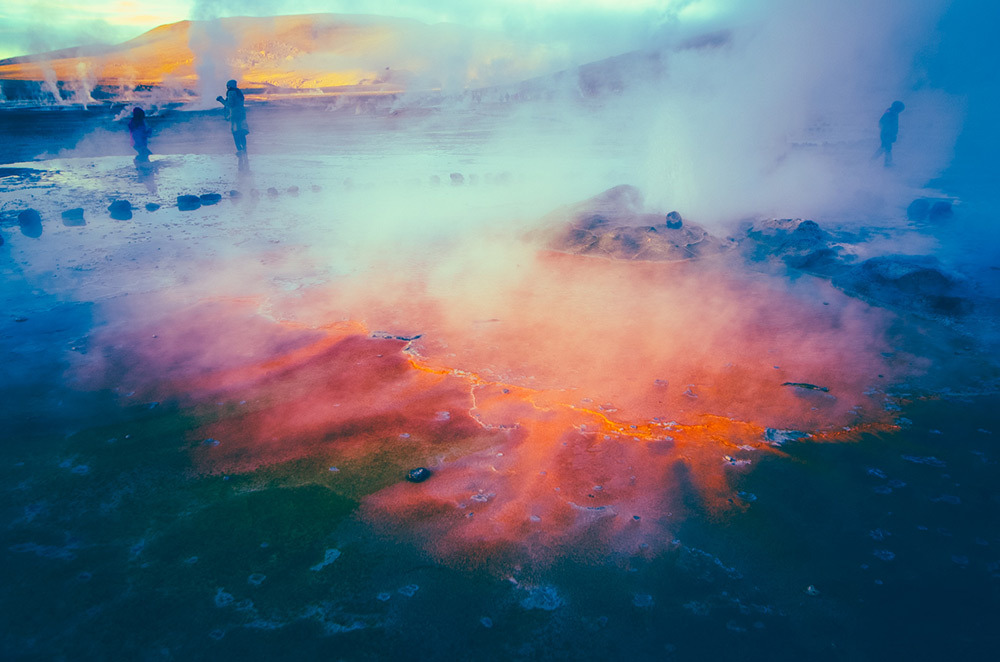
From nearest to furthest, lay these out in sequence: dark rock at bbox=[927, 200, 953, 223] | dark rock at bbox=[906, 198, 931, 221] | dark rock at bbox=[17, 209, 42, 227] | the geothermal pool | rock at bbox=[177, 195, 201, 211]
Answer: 1. the geothermal pool
2. dark rock at bbox=[17, 209, 42, 227]
3. dark rock at bbox=[927, 200, 953, 223]
4. dark rock at bbox=[906, 198, 931, 221]
5. rock at bbox=[177, 195, 201, 211]

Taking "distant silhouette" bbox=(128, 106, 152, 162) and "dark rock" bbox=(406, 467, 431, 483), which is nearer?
"dark rock" bbox=(406, 467, 431, 483)

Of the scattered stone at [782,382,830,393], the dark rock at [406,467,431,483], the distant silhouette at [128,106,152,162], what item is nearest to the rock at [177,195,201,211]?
the distant silhouette at [128,106,152,162]

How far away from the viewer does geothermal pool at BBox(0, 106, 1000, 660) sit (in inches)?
88.2

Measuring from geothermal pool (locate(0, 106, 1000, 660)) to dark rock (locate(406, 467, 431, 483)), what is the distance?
0.13 ft

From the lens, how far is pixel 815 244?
7102 millimetres

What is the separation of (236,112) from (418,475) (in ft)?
43.1

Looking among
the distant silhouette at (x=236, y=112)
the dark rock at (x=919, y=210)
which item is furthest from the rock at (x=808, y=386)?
the distant silhouette at (x=236, y=112)

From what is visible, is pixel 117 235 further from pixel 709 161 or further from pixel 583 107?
pixel 583 107

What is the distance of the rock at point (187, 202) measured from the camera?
31.4 feet

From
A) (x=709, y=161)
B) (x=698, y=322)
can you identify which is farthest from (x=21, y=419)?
(x=709, y=161)

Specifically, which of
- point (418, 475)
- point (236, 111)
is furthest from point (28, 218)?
point (418, 475)

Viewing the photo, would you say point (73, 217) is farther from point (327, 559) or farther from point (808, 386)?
point (808, 386)

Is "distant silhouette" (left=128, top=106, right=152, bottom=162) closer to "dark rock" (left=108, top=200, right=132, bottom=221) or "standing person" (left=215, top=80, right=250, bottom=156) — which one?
"standing person" (left=215, top=80, right=250, bottom=156)

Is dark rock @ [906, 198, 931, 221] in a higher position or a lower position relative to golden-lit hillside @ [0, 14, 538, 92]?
lower
